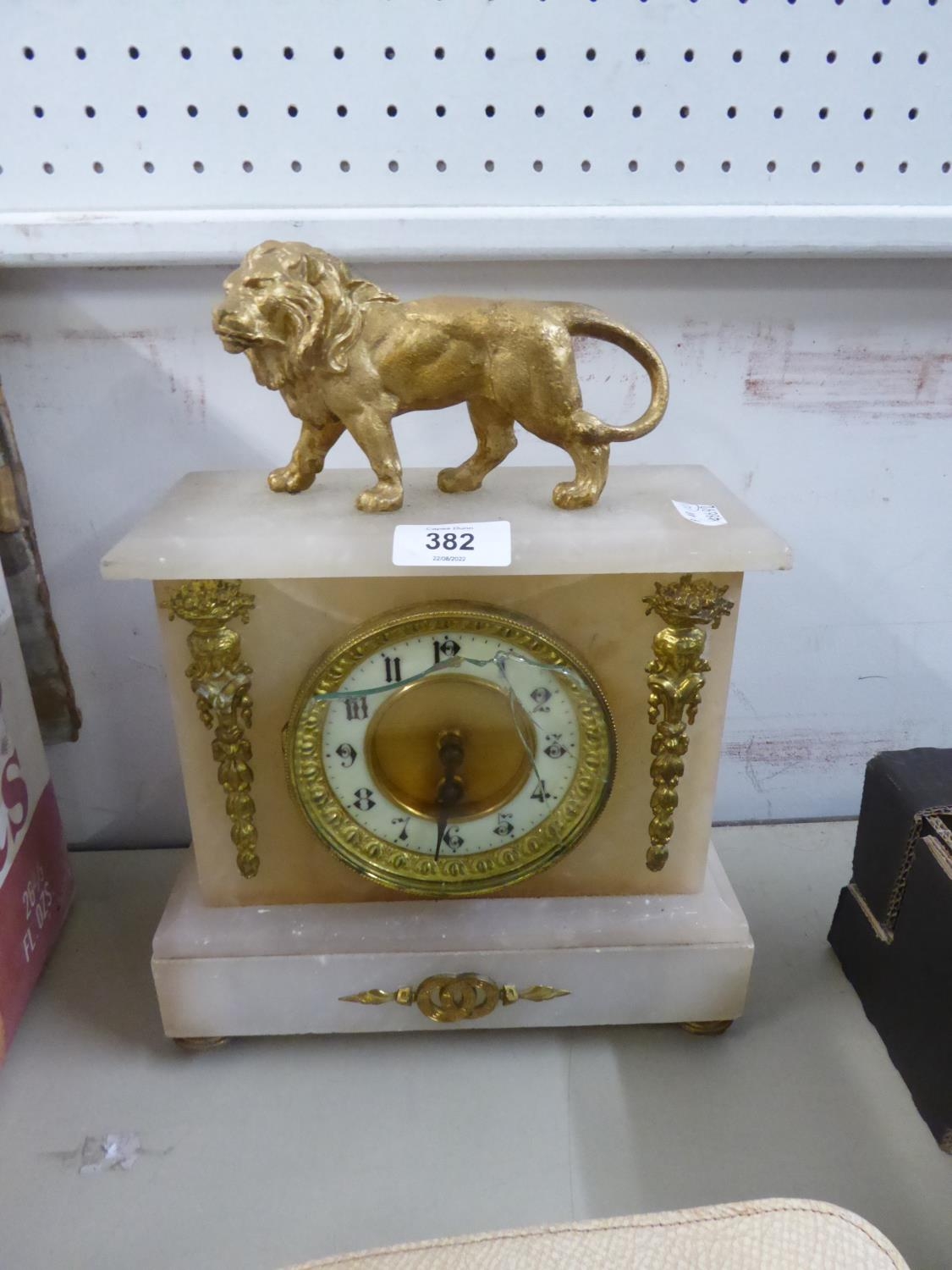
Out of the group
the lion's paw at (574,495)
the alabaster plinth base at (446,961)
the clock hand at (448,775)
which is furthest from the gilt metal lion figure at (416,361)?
the alabaster plinth base at (446,961)

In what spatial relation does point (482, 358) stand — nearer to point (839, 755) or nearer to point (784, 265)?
point (784, 265)

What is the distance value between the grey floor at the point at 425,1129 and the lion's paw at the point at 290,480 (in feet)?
1.91

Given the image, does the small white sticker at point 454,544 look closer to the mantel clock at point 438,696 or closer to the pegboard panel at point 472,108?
the mantel clock at point 438,696

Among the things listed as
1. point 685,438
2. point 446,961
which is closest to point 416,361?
point 685,438

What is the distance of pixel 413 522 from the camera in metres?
0.77

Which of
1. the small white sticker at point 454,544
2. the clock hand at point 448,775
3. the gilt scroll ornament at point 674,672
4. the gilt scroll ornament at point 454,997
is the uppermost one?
the small white sticker at point 454,544

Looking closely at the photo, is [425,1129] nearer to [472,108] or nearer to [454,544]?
[454,544]

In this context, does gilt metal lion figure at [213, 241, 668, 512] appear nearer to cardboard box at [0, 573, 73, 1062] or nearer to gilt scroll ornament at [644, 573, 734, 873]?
gilt scroll ornament at [644, 573, 734, 873]

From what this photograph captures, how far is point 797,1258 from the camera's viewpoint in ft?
2.03

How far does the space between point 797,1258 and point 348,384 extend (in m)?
0.75

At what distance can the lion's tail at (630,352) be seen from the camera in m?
0.77

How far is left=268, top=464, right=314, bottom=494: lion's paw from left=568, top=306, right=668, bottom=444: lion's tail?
0.91ft

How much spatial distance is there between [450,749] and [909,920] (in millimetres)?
490

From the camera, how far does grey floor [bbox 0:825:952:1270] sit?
0.77 metres
